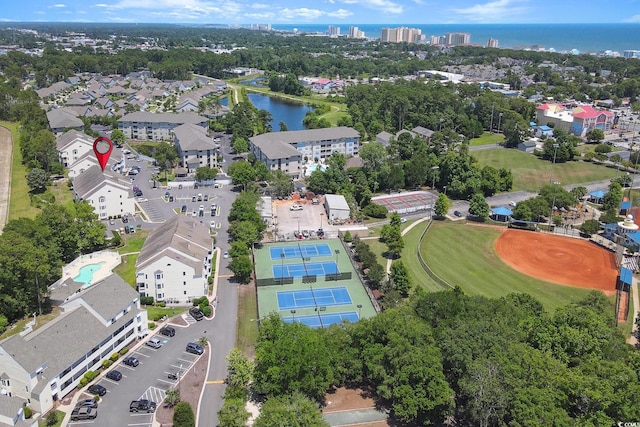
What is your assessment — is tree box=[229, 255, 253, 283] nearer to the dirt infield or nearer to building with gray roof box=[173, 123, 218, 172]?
the dirt infield

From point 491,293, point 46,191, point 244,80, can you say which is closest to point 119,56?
point 244,80

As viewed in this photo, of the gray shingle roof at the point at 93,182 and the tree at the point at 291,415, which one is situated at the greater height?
the gray shingle roof at the point at 93,182

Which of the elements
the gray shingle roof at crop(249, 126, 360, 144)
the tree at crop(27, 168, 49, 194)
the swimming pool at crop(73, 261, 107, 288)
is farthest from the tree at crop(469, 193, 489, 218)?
the tree at crop(27, 168, 49, 194)

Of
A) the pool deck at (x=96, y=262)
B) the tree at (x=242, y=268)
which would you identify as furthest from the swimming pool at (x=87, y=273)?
the tree at (x=242, y=268)

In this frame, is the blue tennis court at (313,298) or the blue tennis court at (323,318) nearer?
the blue tennis court at (323,318)

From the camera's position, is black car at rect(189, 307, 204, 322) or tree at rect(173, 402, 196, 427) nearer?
tree at rect(173, 402, 196, 427)

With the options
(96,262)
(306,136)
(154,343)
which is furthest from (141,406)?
(306,136)

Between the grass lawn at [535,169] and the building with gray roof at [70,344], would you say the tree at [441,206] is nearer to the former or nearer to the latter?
the grass lawn at [535,169]
